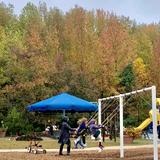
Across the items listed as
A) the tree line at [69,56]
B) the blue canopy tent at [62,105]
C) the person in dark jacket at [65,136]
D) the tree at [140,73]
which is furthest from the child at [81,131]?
the tree at [140,73]

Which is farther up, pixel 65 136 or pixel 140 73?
pixel 140 73

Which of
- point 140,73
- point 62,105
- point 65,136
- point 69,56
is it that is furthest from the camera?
point 140,73

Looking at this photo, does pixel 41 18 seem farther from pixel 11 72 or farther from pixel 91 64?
pixel 11 72

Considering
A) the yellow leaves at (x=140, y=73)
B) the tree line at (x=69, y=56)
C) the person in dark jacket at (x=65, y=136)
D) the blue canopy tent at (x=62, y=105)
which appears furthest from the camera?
the yellow leaves at (x=140, y=73)

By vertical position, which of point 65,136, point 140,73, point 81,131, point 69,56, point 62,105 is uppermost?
point 69,56

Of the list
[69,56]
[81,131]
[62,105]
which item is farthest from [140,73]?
[81,131]

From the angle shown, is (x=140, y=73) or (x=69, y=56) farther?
(x=140, y=73)

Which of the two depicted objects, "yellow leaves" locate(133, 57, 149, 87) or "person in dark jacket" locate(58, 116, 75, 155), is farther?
"yellow leaves" locate(133, 57, 149, 87)

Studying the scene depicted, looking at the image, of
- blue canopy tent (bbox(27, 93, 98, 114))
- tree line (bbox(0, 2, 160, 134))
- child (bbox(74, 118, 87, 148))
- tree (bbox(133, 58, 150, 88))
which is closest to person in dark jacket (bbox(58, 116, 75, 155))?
child (bbox(74, 118, 87, 148))

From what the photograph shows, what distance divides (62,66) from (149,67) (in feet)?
59.1

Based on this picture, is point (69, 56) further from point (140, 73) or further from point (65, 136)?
point (65, 136)

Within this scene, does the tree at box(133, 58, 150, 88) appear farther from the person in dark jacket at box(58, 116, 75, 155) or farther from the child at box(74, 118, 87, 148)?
the person in dark jacket at box(58, 116, 75, 155)

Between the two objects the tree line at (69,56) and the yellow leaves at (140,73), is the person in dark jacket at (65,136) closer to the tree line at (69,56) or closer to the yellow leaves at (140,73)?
the tree line at (69,56)

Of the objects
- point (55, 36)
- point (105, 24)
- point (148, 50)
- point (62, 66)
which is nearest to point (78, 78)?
point (62, 66)
